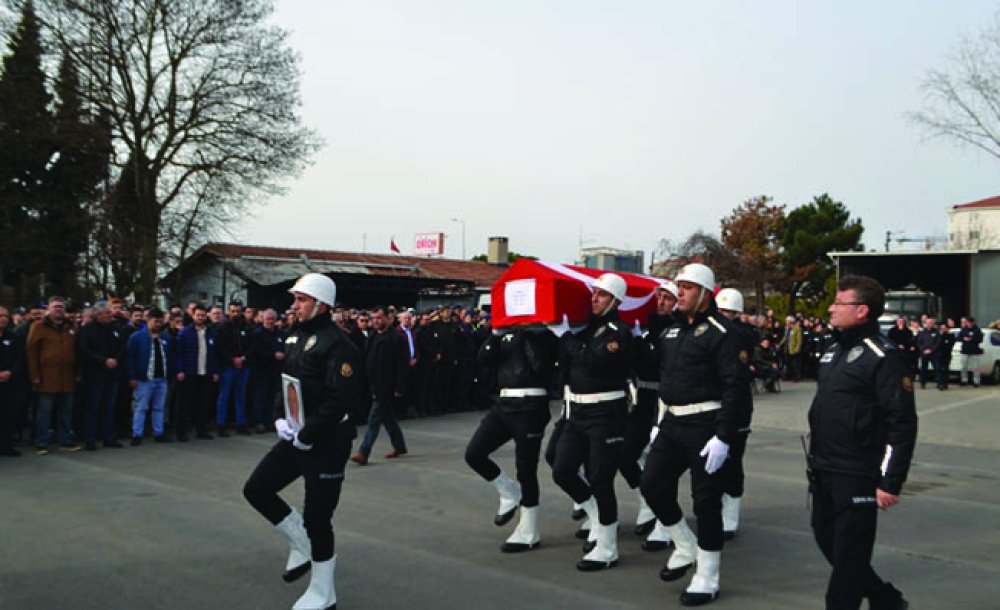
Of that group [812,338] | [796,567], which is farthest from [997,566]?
[812,338]

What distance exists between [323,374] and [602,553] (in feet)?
7.83

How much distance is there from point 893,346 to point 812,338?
870 inches

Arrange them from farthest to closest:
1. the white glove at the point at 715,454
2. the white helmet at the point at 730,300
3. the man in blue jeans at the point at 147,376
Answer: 1. the man in blue jeans at the point at 147,376
2. the white helmet at the point at 730,300
3. the white glove at the point at 715,454

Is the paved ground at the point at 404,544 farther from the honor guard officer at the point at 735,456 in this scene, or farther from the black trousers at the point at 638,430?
the black trousers at the point at 638,430

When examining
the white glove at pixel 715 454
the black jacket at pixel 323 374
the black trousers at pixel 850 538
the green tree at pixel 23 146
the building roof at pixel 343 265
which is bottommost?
the black trousers at pixel 850 538

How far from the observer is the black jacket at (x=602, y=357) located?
6148mm

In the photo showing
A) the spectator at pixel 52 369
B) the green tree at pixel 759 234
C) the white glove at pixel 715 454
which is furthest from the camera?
the green tree at pixel 759 234

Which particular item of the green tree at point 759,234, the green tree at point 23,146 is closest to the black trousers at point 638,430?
the green tree at point 23,146

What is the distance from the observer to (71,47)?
80.8 ft

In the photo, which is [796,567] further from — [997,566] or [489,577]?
[489,577]

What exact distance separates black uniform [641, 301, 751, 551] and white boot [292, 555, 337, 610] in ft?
6.75

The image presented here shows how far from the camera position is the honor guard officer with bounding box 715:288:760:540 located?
218 inches

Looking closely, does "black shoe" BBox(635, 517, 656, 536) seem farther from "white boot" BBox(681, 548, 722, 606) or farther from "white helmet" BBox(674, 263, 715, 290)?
"white helmet" BBox(674, 263, 715, 290)

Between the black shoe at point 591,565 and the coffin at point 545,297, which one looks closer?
the black shoe at point 591,565
